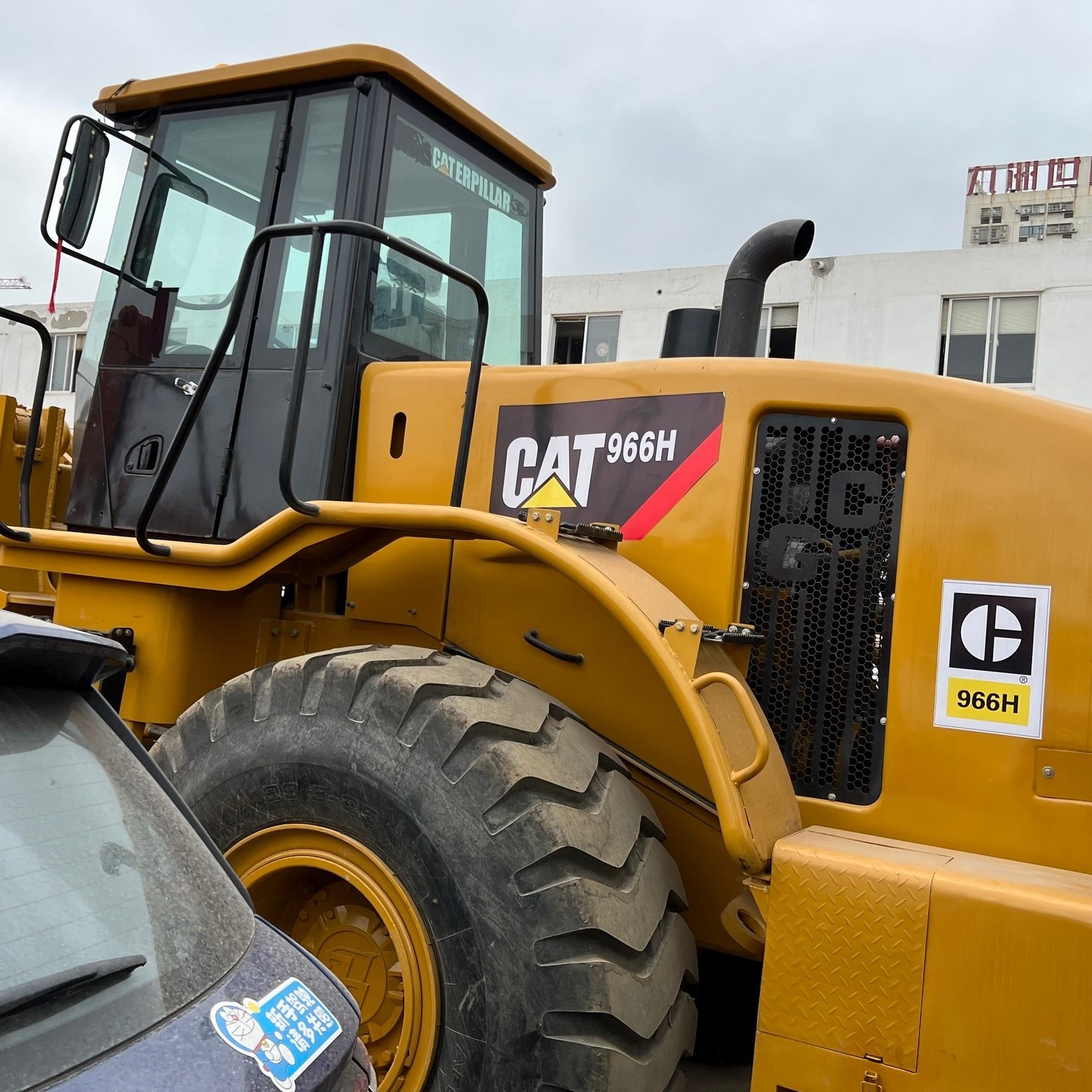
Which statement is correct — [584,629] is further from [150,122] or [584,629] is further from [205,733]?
[150,122]

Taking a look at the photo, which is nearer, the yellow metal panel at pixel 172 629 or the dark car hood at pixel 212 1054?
the dark car hood at pixel 212 1054

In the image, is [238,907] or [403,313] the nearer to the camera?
[238,907]

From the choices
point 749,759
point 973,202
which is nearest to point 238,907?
point 749,759

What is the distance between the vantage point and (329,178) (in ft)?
13.0

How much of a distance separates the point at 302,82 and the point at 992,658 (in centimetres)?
302

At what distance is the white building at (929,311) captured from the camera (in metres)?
18.6

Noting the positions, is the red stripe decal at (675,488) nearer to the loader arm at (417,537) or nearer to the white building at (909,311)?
the loader arm at (417,537)

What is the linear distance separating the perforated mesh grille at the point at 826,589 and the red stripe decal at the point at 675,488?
0.13 meters

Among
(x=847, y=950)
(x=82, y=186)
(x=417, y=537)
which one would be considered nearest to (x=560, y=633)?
(x=417, y=537)

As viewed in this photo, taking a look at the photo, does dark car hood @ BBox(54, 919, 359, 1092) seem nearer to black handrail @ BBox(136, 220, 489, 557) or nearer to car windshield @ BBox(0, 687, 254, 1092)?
car windshield @ BBox(0, 687, 254, 1092)

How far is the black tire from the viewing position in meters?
2.56

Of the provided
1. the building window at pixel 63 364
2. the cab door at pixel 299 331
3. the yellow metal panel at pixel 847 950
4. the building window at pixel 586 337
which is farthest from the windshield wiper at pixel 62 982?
the building window at pixel 63 364

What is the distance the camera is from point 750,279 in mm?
3717

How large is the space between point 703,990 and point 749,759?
126 cm
